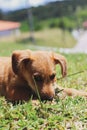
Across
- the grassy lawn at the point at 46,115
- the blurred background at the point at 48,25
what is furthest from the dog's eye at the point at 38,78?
the blurred background at the point at 48,25

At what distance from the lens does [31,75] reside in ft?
17.3

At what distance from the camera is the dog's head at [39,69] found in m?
5.12

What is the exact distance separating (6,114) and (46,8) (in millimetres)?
70748

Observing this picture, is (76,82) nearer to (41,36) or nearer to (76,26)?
(41,36)

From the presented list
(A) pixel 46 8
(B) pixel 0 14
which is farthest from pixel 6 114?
(B) pixel 0 14

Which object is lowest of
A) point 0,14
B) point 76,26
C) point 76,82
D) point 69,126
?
point 76,26

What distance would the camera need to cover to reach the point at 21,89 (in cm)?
546

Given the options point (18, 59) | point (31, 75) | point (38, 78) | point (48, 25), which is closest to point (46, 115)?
point (38, 78)

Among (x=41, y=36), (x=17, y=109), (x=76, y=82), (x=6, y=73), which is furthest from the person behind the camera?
(x=41, y=36)

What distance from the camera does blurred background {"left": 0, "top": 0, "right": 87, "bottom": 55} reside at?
215 ft

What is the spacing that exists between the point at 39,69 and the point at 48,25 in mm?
78909

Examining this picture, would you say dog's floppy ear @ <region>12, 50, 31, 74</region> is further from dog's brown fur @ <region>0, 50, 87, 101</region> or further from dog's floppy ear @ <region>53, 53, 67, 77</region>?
dog's floppy ear @ <region>53, 53, 67, 77</region>

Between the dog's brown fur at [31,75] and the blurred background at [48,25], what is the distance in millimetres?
56087

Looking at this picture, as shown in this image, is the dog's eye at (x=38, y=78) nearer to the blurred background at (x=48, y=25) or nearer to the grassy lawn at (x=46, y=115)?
the grassy lawn at (x=46, y=115)
